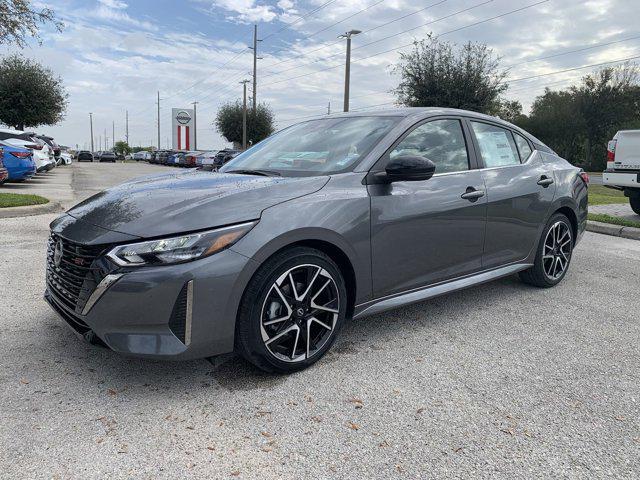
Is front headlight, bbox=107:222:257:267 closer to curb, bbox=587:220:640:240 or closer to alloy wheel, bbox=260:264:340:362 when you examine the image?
alloy wheel, bbox=260:264:340:362

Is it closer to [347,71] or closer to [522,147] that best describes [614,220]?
[522,147]

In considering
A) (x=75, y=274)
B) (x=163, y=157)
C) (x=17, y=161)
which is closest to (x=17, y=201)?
(x=17, y=161)

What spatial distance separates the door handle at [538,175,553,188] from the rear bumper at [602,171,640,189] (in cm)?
470

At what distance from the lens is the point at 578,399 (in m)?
2.68

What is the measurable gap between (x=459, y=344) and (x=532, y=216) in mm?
1579

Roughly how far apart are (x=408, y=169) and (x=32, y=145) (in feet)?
52.6

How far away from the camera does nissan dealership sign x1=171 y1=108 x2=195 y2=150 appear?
58.6 meters

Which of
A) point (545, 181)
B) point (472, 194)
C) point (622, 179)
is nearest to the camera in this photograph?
point (472, 194)

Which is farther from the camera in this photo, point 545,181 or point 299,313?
point 545,181

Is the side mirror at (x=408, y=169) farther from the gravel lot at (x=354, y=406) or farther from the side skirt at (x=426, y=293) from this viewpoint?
the gravel lot at (x=354, y=406)

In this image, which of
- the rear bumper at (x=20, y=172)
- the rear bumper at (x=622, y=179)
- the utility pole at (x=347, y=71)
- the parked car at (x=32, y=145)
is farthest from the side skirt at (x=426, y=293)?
the utility pole at (x=347, y=71)

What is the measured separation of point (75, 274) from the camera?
8.58ft

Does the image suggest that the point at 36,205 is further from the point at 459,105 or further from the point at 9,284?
the point at 459,105

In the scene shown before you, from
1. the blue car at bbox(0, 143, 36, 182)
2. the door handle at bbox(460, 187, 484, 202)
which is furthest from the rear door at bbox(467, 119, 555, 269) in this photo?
the blue car at bbox(0, 143, 36, 182)
